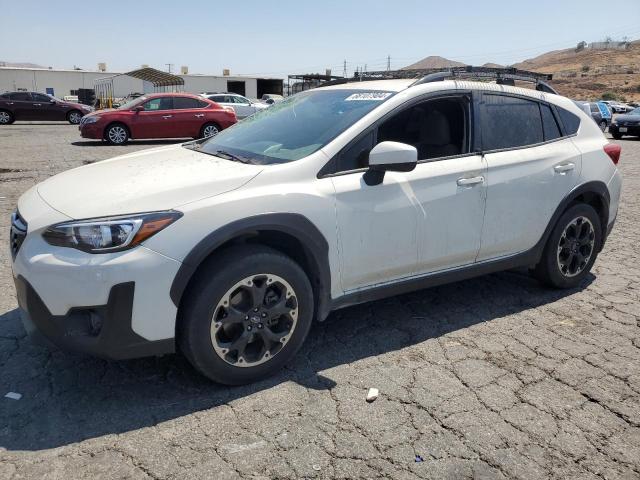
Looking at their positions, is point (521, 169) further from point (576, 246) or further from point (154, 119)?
point (154, 119)

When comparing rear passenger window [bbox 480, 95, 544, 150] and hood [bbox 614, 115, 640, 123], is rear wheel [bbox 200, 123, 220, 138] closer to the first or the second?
rear passenger window [bbox 480, 95, 544, 150]

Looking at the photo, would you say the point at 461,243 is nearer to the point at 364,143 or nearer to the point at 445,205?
the point at 445,205

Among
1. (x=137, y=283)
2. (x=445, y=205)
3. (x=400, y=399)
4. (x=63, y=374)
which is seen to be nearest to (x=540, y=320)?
(x=445, y=205)

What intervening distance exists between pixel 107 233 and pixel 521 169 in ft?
9.43

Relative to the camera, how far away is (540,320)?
4066 millimetres

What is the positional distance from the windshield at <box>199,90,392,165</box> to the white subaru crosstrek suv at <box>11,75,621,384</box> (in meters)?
0.02

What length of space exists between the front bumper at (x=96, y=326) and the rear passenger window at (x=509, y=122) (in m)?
2.64

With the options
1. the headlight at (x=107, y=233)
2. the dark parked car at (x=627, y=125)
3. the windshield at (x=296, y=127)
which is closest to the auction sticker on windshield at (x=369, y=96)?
the windshield at (x=296, y=127)

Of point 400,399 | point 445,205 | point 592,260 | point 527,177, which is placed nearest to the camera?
point 400,399

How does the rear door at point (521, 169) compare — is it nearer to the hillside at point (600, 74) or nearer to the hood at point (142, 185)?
the hood at point (142, 185)

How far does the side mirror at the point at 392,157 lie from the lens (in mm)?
3139

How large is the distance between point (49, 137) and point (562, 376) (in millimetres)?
19211

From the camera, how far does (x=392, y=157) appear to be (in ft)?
10.3

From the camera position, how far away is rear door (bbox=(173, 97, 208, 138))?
1617cm
